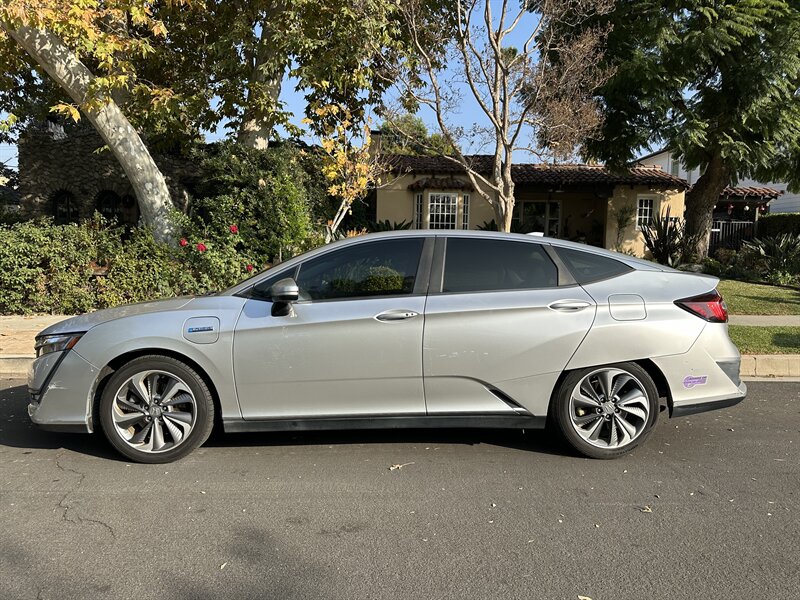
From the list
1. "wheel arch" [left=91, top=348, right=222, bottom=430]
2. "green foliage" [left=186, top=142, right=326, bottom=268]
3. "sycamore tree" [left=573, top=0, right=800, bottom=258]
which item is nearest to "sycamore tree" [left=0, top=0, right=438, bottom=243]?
"green foliage" [left=186, top=142, right=326, bottom=268]

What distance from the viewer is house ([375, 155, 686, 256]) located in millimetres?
21016

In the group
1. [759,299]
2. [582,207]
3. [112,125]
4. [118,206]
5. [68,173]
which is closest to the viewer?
[112,125]

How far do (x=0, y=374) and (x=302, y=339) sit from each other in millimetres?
5014

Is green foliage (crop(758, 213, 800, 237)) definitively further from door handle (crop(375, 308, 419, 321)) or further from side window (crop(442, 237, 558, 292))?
door handle (crop(375, 308, 419, 321))

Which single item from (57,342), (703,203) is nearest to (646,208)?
(703,203)

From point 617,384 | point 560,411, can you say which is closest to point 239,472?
point 560,411

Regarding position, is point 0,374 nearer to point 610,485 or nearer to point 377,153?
point 610,485

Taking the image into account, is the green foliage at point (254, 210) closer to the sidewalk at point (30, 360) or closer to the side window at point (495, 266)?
the sidewalk at point (30, 360)

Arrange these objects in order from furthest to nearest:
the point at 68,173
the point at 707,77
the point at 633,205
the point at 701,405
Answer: the point at 633,205 < the point at 68,173 < the point at 707,77 < the point at 701,405

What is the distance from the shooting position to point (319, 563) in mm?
2947

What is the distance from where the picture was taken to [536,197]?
2259 centimetres

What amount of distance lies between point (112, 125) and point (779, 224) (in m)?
21.7

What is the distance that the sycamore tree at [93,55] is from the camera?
823 cm

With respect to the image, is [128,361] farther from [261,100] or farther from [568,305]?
[261,100]
